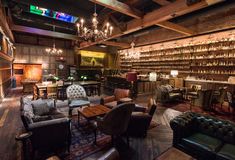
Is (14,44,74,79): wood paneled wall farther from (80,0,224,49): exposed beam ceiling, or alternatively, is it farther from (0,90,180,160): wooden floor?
(80,0,224,49): exposed beam ceiling

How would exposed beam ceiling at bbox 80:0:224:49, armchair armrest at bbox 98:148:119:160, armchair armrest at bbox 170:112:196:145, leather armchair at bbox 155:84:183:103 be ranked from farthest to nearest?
leather armchair at bbox 155:84:183:103 < exposed beam ceiling at bbox 80:0:224:49 < armchair armrest at bbox 170:112:196:145 < armchair armrest at bbox 98:148:119:160

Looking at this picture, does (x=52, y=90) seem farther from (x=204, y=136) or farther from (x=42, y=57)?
(x=42, y=57)

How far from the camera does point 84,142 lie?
2.89m

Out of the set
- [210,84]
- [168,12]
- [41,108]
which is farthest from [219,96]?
[41,108]

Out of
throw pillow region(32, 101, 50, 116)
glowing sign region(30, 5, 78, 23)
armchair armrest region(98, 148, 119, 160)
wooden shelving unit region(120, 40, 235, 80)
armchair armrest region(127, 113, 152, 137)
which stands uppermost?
glowing sign region(30, 5, 78, 23)

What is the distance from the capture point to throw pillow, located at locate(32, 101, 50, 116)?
10.9 feet

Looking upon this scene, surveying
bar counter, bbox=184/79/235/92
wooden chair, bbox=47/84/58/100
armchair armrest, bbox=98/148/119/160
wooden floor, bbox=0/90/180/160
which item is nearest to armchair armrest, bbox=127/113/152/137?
wooden floor, bbox=0/90/180/160

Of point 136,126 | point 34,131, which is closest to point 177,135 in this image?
point 136,126

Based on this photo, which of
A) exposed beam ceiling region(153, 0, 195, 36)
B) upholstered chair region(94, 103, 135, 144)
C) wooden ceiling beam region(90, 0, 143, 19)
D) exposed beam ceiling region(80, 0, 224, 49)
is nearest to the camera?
upholstered chair region(94, 103, 135, 144)

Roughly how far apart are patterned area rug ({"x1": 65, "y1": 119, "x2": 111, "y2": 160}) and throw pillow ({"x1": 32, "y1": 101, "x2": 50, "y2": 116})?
32.8 inches

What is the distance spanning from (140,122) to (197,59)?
584 centimetres

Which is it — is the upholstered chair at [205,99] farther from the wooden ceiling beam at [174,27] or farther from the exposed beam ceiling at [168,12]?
the exposed beam ceiling at [168,12]

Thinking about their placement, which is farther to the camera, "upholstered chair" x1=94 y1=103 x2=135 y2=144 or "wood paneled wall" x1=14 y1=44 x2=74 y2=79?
"wood paneled wall" x1=14 y1=44 x2=74 y2=79

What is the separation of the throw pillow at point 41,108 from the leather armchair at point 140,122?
85.4 inches
